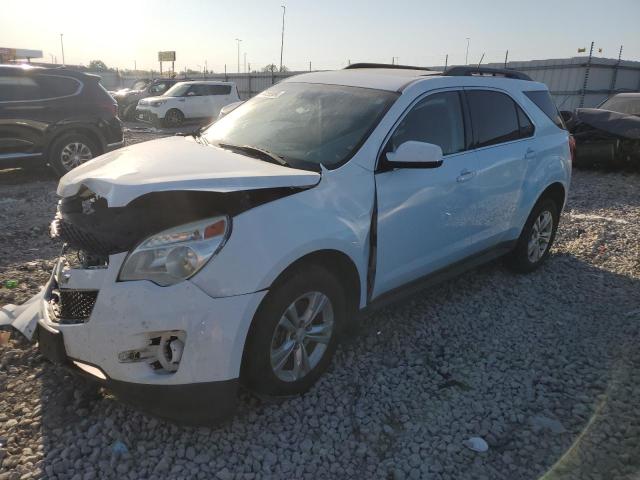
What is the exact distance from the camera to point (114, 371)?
92.0 inches

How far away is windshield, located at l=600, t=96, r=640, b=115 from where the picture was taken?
11164 millimetres

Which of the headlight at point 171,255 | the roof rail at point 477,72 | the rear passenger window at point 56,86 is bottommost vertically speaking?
the headlight at point 171,255

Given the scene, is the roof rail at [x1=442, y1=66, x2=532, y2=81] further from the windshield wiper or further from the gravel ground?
the gravel ground

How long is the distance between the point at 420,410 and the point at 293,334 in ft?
2.84

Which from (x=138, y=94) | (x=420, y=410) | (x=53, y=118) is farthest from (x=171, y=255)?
(x=138, y=94)

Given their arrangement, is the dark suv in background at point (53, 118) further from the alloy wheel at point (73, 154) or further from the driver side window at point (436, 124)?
the driver side window at point (436, 124)

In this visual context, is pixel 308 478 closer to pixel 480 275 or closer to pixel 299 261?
pixel 299 261

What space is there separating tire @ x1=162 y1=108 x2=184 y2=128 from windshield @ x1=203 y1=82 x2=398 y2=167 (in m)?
15.9

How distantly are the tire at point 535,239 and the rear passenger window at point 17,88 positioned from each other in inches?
295

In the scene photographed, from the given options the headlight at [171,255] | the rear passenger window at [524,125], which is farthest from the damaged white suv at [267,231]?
the rear passenger window at [524,125]

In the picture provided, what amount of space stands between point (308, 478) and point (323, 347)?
0.78 metres

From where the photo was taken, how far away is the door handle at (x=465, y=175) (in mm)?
3678

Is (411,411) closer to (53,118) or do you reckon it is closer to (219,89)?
(53,118)

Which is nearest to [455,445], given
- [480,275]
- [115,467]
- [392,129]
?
[115,467]
